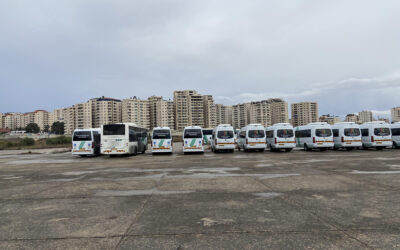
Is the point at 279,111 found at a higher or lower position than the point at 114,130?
higher

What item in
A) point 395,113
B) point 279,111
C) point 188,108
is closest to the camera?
point 395,113

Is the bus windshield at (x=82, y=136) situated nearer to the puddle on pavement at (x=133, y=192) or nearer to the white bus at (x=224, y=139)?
the white bus at (x=224, y=139)

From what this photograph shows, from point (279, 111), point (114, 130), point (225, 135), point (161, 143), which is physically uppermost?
point (279, 111)

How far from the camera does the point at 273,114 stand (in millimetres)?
149750

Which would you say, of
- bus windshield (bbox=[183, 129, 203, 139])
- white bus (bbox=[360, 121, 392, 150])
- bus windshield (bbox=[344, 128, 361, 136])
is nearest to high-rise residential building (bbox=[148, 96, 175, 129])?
bus windshield (bbox=[183, 129, 203, 139])

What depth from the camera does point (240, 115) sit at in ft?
514

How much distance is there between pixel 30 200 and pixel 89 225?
308 cm

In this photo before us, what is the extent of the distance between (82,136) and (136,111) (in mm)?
110297

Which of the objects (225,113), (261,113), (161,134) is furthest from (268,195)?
(225,113)

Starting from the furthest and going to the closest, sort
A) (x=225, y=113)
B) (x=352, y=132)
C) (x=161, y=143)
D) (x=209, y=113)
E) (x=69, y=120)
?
(x=225, y=113), (x=69, y=120), (x=209, y=113), (x=161, y=143), (x=352, y=132)

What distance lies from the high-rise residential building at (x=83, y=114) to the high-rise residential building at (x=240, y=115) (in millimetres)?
80039

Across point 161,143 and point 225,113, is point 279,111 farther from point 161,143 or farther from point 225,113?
point 161,143

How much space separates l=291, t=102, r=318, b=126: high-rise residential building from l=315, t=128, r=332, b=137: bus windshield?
439ft

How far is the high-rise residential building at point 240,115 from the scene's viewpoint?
153 metres
